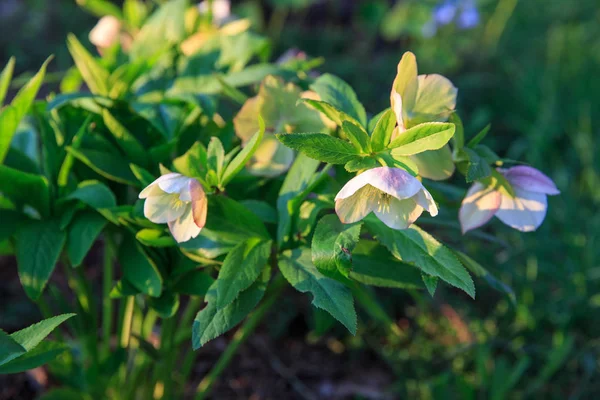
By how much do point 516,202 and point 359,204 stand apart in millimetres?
223

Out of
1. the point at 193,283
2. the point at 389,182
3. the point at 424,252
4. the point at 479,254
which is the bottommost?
the point at 479,254

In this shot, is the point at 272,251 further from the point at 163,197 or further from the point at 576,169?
the point at 576,169

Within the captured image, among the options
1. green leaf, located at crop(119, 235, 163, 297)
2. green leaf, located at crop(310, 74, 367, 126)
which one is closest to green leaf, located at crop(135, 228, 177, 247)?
green leaf, located at crop(119, 235, 163, 297)

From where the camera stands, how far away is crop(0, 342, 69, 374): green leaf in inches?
25.5

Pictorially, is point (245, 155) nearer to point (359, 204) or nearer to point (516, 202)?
point (359, 204)

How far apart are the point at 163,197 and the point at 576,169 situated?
195cm

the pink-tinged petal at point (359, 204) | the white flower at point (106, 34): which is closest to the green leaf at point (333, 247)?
the pink-tinged petal at point (359, 204)

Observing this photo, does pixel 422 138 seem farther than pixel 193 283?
No

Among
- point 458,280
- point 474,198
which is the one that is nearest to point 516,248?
point 474,198

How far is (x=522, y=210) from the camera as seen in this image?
73 cm

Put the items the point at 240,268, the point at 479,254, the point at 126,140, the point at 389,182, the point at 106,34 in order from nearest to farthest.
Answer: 1. the point at 389,182
2. the point at 240,268
3. the point at 126,140
4. the point at 106,34
5. the point at 479,254

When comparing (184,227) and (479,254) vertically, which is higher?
(184,227)

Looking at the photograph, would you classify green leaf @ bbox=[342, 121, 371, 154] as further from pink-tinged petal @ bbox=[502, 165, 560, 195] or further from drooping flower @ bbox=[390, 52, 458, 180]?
pink-tinged petal @ bbox=[502, 165, 560, 195]

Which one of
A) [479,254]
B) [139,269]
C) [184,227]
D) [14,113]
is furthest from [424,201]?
[479,254]
